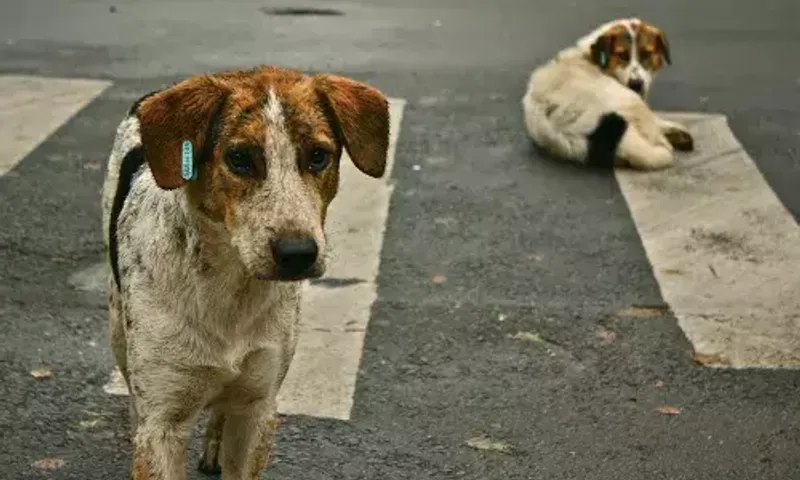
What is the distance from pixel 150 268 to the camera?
464 cm

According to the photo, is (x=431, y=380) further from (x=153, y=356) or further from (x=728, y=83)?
(x=728, y=83)

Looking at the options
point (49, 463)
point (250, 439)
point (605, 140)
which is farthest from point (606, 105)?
point (250, 439)

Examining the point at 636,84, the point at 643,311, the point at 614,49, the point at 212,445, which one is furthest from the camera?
the point at 614,49

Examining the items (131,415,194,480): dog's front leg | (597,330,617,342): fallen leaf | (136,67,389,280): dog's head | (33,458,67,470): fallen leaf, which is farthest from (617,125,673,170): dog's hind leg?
(131,415,194,480): dog's front leg

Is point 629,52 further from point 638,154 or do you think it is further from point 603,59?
point 638,154

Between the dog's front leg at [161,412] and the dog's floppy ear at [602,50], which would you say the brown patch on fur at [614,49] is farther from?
the dog's front leg at [161,412]

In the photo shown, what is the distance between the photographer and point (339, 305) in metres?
→ 7.35

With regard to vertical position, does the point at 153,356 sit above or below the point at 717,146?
above

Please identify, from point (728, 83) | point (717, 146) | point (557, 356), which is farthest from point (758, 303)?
point (728, 83)

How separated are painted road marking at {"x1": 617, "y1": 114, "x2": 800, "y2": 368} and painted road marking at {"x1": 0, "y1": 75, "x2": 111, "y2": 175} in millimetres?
3790

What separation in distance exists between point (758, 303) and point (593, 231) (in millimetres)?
1337

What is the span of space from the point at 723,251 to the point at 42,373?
3.79 metres

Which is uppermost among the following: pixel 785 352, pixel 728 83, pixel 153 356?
pixel 153 356

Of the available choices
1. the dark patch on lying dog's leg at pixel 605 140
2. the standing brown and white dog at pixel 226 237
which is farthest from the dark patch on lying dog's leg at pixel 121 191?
the dark patch on lying dog's leg at pixel 605 140
